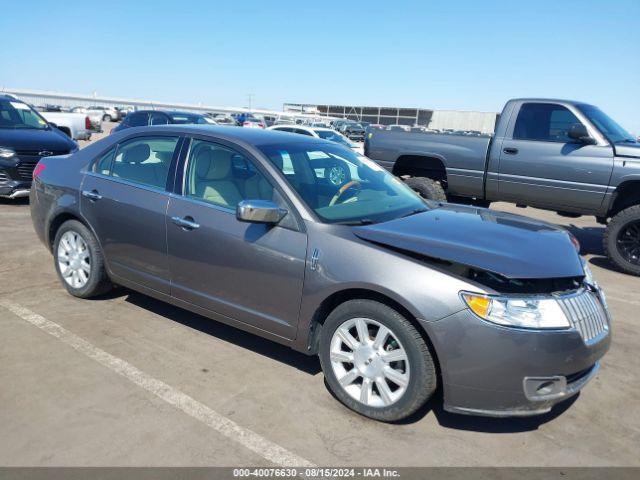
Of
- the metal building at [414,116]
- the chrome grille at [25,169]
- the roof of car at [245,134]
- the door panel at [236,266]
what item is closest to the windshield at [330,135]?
the chrome grille at [25,169]

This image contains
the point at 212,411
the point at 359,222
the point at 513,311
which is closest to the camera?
the point at 513,311

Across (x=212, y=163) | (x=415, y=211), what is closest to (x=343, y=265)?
(x=415, y=211)

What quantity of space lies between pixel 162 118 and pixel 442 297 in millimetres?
11031

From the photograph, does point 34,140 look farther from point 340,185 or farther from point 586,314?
point 586,314

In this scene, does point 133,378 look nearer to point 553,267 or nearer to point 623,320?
point 553,267

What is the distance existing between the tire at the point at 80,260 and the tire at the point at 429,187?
4950mm

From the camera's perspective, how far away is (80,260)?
15.4 feet

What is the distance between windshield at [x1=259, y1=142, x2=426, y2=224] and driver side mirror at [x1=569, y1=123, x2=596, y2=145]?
3594mm

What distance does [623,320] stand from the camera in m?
4.93

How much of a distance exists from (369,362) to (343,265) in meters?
0.58

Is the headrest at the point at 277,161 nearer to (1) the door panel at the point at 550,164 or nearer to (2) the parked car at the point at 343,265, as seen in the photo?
(2) the parked car at the point at 343,265

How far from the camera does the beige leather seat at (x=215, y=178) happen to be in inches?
148

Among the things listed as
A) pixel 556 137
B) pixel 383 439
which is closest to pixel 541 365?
pixel 383 439

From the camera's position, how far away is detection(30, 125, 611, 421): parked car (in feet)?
9.11
